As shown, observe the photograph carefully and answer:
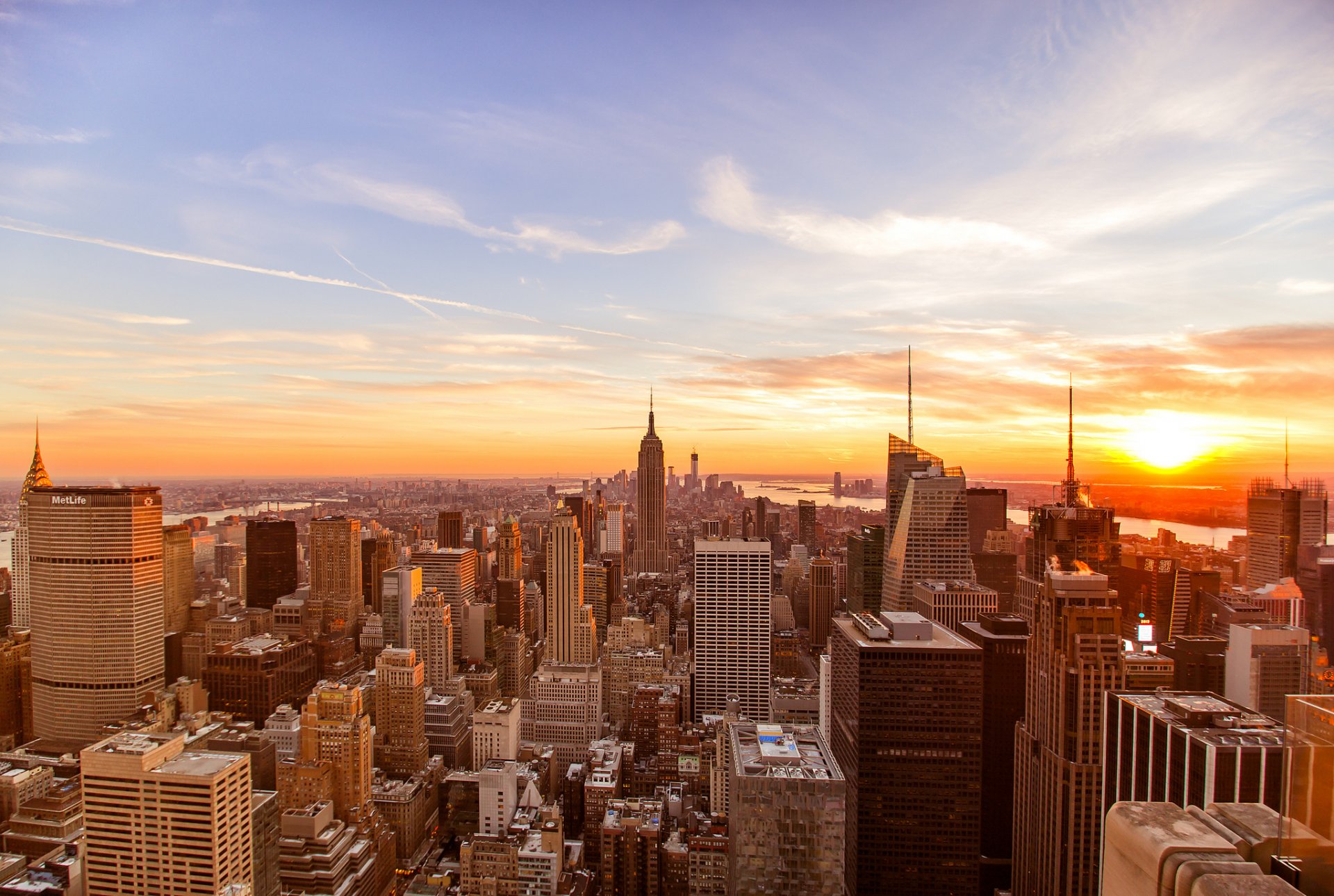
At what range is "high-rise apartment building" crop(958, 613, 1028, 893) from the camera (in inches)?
561

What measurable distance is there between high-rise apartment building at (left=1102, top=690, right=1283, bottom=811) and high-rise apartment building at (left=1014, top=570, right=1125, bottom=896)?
0.46 meters

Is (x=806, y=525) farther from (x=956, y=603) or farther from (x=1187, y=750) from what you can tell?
(x=1187, y=750)

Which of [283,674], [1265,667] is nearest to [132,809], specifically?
[283,674]

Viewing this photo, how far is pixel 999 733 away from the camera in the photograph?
1520 centimetres

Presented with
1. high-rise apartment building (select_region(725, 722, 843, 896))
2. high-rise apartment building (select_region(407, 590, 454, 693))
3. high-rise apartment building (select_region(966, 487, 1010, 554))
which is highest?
high-rise apartment building (select_region(966, 487, 1010, 554))

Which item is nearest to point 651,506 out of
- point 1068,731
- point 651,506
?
point 651,506

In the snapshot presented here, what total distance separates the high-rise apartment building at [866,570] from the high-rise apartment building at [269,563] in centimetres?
2159

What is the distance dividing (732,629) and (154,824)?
16385 mm

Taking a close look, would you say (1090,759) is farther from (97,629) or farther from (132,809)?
(97,629)

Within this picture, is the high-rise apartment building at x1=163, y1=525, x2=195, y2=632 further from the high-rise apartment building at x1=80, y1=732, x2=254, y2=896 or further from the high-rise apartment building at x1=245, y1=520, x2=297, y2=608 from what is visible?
the high-rise apartment building at x1=80, y1=732, x2=254, y2=896

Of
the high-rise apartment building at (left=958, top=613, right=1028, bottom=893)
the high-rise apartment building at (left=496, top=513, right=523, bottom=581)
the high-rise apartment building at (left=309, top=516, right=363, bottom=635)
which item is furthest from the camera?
the high-rise apartment building at (left=496, top=513, right=523, bottom=581)

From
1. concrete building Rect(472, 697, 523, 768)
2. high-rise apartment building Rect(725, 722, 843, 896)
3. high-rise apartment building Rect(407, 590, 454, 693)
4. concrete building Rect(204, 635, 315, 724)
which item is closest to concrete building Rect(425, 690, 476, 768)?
concrete building Rect(472, 697, 523, 768)

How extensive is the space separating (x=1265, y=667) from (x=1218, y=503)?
9.77ft

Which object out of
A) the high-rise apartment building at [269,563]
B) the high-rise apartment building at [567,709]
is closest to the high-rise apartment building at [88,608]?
the high-rise apartment building at [269,563]
